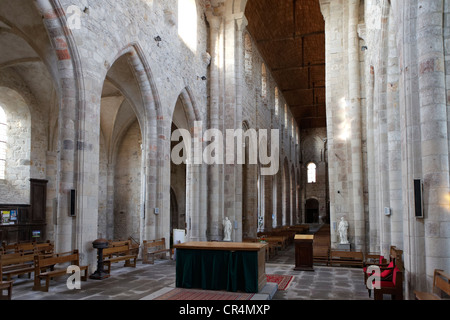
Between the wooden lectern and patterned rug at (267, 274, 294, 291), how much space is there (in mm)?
1283

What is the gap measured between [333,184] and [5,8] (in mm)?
13063

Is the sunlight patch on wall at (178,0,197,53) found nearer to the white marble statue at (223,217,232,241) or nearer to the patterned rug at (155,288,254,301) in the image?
the white marble statue at (223,217,232,241)

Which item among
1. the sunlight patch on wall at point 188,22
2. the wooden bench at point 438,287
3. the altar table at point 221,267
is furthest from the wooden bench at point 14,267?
the sunlight patch on wall at point 188,22

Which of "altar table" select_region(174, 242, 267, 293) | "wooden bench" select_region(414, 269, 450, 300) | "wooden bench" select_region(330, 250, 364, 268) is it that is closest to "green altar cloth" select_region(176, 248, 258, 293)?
"altar table" select_region(174, 242, 267, 293)

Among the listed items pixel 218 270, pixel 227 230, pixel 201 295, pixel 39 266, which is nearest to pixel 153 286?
pixel 201 295

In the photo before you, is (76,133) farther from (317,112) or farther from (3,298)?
(317,112)

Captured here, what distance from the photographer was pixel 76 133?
9227mm

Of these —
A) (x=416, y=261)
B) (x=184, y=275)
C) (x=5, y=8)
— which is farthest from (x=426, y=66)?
(x=5, y=8)

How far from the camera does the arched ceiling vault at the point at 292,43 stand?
2308 cm

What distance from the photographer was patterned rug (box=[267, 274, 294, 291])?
8.48 m

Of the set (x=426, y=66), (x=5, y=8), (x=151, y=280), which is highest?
(x=5, y=8)

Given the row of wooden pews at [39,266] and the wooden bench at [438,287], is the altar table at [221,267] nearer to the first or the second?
the row of wooden pews at [39,266]

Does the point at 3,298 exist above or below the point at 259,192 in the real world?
below

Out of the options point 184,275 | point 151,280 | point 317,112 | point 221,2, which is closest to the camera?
point 184,275
